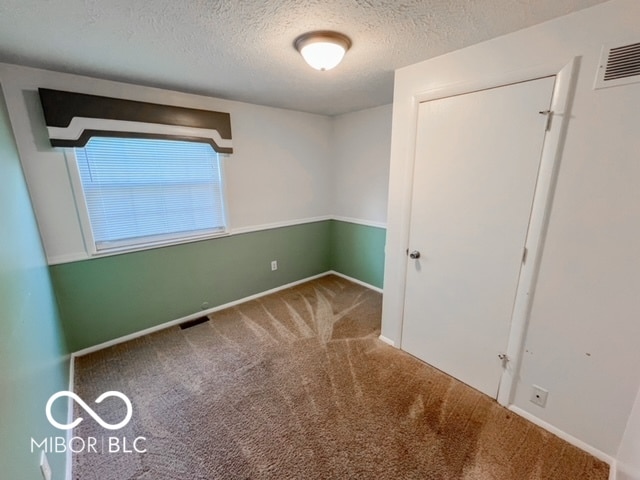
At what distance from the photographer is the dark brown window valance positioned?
1891 millimetres

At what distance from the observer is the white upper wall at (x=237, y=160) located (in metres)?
1.85

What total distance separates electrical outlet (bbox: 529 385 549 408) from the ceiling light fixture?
2256 mm

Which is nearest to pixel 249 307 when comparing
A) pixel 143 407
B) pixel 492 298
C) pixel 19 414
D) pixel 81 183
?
pixel 143 407

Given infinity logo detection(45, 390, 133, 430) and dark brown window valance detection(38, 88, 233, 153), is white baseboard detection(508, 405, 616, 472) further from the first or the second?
dark brown window valance detection(38, 88, 233, 153)

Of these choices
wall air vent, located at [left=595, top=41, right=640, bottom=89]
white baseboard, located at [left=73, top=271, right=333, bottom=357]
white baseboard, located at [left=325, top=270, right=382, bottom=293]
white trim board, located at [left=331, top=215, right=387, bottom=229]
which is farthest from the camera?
white baseboard, located at [left=325, top=270, right=382, bottom=293]

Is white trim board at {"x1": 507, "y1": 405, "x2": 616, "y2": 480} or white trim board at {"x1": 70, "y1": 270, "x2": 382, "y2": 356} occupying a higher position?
white trim board at {"x1": 70, "y1": 270, "x2": 382, "y2": 356}

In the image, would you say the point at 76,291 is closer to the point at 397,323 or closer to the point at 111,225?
the point at 111,225

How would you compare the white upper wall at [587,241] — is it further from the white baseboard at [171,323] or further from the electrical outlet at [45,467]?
the white baseboard at [171,323]

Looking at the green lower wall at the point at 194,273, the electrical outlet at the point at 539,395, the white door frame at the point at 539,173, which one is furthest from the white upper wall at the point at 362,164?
the electrical outlet at the point at 539,395

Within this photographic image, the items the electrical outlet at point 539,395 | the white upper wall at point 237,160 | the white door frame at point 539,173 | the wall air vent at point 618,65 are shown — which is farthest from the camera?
the white upper wall at point 237,160

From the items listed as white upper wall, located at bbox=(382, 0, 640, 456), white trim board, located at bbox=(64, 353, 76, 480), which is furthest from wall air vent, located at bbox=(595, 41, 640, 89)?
white trim board, located at bbox=(64, 353, 76, 480)

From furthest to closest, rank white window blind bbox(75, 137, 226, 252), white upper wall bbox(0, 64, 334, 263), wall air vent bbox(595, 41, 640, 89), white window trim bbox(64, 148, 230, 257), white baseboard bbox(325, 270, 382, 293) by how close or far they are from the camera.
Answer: white baseboard bbox(325, 270, 382, 293) → white window blind bbox(75, 137, 226, 252) → white window trim bbox(64, 148, 230, 257) → white upper wall bbox(0, 64, 334, 263) → wall air vent bbox(595, 41, 640, 89)

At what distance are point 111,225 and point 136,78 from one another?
119 centimetres

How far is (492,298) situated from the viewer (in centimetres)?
172
